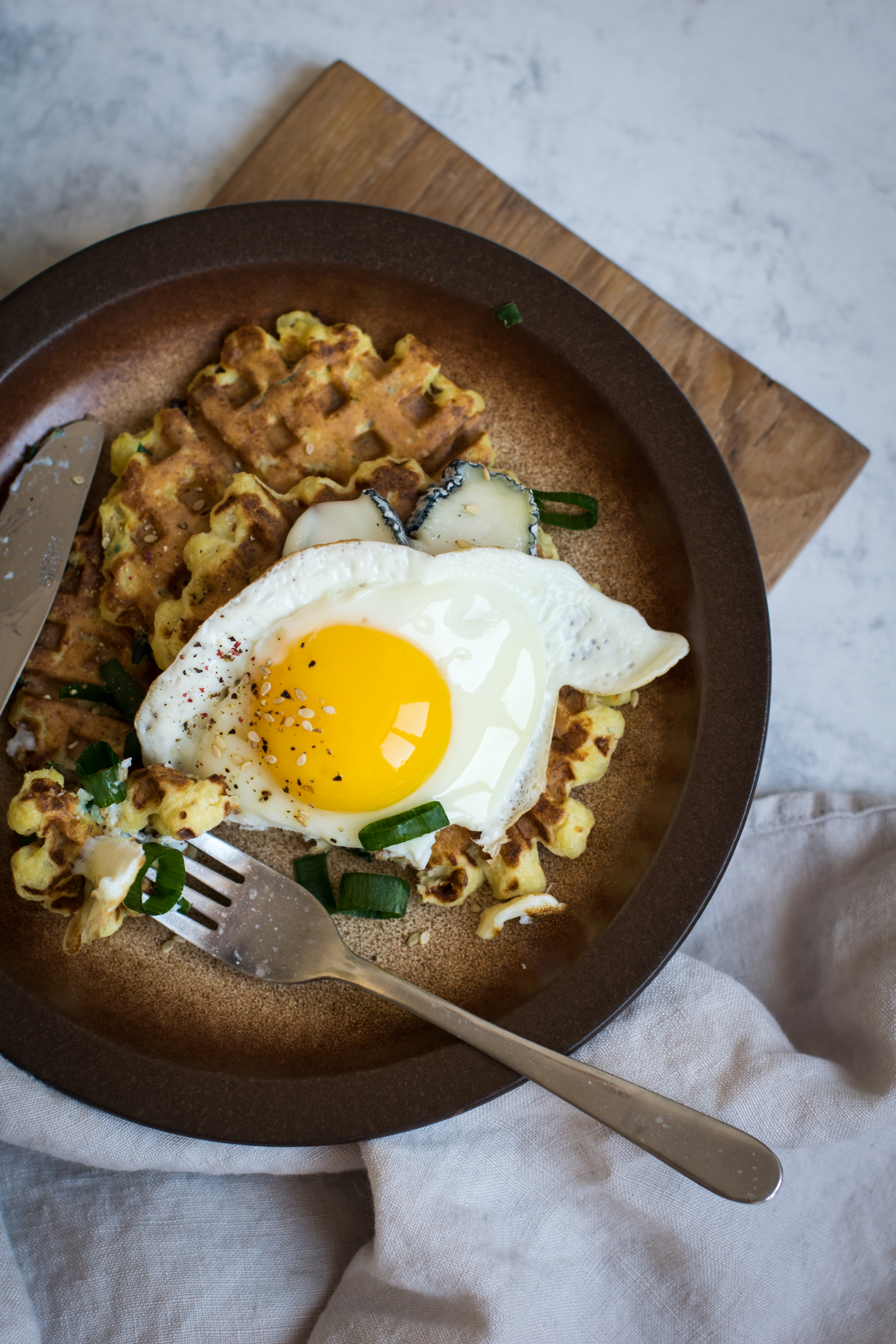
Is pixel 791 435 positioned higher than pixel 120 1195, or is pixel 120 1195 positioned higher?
pixel 791 435

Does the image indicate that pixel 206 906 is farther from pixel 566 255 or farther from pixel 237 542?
pixel 566 255

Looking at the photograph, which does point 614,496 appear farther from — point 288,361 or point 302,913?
point 302,913

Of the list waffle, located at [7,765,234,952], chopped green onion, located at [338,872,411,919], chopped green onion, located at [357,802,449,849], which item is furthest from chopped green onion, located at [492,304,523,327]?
chopped green onion, located at [338,872,411,919]

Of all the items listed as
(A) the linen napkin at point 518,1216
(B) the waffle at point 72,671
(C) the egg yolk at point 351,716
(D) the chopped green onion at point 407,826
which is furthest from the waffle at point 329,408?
(A) the linen napkin at point 518,1216

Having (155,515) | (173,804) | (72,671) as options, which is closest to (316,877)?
(173,804)

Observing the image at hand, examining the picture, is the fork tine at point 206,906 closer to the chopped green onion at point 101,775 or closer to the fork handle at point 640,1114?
the chopped green onion at point 101,775

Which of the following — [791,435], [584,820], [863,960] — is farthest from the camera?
[791,435]

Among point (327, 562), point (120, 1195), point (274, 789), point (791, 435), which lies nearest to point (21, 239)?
point (327, 562)
